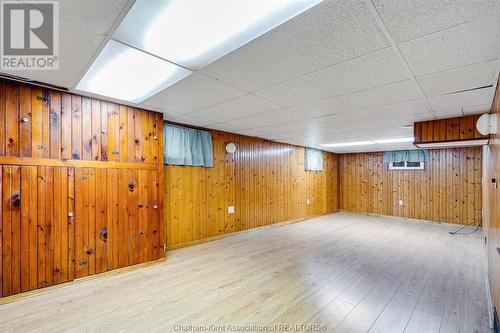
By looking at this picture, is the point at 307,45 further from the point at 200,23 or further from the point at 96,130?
the point at 96,130

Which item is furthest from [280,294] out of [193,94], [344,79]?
[193,94]

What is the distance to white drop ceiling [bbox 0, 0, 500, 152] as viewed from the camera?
1.25 meters

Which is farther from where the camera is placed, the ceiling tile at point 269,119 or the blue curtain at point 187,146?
the blue curtain at point 187,146

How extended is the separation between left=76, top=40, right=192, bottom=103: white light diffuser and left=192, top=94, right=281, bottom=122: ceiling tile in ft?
2.54

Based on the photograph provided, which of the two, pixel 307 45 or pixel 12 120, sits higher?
pixel 307 45

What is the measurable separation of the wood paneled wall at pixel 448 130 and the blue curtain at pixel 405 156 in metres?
3.67

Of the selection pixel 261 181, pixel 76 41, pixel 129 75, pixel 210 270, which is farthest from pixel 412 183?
pixel 76 41

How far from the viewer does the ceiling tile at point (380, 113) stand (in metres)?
2.77

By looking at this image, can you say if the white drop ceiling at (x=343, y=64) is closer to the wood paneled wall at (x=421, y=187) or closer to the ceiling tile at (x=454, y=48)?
the ceiling tile at (x=454, y=48)

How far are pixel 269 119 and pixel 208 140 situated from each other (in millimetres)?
1358

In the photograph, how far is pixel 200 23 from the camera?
1.32 metres

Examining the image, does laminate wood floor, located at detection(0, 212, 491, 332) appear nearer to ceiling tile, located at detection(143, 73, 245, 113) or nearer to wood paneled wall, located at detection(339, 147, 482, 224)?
ceiling tile, located at detection(143, 73, 245, 113)

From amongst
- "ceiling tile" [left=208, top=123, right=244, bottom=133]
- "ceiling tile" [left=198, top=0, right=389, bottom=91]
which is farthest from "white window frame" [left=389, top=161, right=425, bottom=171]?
"ceiling tile" [left=198, top=0, right=389, bottom=91]

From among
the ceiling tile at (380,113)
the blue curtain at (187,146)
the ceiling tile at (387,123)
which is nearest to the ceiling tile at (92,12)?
the blue curtain at (187,146)
